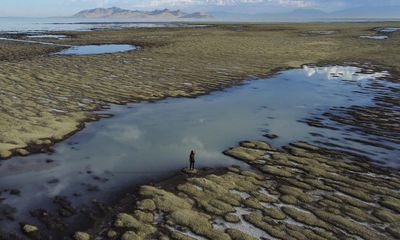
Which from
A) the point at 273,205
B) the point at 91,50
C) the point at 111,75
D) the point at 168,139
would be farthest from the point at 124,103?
the point at 91,50

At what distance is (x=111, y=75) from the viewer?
1515 inches

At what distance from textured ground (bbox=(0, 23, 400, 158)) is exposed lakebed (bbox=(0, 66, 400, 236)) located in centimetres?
192

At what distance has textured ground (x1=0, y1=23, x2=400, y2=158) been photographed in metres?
22.7

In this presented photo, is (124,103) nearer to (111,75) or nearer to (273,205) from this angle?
(111,75)

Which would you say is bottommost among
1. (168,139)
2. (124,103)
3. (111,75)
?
(168,139)

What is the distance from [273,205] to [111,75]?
90.4 feet

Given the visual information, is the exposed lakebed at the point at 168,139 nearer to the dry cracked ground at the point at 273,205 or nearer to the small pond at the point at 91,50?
the dry cracked ground at the point at 273,205

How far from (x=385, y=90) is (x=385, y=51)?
30.2 meters

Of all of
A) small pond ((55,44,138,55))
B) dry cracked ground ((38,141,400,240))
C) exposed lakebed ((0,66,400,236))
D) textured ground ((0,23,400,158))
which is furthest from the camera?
small pond ((55,44,138,55))

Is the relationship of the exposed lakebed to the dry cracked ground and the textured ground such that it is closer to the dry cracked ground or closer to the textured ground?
the dry cracked ground

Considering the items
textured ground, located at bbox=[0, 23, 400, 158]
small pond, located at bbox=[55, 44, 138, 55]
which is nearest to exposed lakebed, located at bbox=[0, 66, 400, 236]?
textured ground, located at bbox=[0, 23, 400, 158]

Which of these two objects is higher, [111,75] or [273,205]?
[111,75]

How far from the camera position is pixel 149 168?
57.3 feet

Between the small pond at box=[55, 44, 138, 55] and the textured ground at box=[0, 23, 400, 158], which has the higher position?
the small pond at box=[55, 44, 138, 55]
